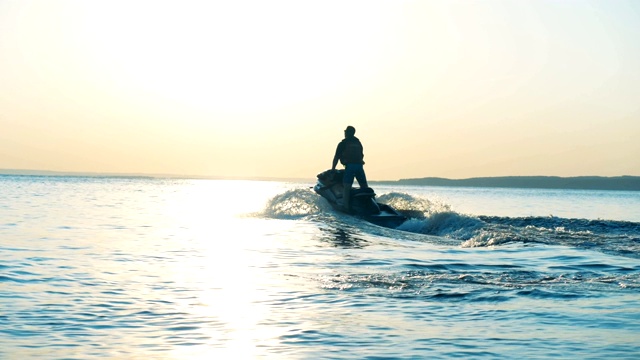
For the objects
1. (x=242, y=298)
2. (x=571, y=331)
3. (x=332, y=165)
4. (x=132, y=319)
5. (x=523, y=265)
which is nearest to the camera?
(x=571, y=331)

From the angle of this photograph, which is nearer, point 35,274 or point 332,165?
point 35,274

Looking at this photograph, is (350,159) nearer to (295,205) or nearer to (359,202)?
(359,202)

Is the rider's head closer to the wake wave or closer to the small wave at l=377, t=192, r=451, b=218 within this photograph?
the wake wave

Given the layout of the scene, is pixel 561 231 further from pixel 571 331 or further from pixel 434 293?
pixel 571 331

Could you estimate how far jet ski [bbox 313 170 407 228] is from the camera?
24.3 m

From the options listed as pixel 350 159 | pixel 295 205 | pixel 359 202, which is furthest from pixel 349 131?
pixel 295 205

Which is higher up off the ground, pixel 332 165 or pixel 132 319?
pixel 332 165

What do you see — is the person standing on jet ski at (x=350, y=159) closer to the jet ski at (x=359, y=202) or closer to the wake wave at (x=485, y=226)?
the jet ski at (x=359, y=202)

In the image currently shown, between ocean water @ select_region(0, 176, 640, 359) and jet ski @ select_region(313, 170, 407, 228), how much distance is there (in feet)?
13.1

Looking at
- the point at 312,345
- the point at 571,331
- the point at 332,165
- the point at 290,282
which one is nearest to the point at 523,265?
the point at 290,282

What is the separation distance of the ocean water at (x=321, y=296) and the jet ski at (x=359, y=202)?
4.00m

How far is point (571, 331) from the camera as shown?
8.29 meters

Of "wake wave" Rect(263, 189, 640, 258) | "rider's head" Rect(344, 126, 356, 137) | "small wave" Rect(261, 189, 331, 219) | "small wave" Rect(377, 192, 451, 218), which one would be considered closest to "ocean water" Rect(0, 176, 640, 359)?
"wake wave" Rect(263, 189, 640, 258)

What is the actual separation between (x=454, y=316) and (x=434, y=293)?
5.28 ft
